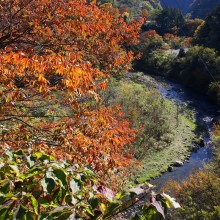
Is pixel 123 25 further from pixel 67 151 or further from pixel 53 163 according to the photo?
pixel 53 163

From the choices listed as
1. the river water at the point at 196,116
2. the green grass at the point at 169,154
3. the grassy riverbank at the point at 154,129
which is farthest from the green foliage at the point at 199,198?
the grassy riverbank at the point at 154,129

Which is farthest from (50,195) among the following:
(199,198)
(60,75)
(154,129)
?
(154,129)

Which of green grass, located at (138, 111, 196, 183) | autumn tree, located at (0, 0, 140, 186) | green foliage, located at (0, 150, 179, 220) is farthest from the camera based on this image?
green grass, located at (138, 111, 196, 183)

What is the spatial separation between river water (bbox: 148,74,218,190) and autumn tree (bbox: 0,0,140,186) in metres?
14.4

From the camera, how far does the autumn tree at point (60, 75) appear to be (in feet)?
18.6

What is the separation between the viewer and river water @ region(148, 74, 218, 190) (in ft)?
82.6

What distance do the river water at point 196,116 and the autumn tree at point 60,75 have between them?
1440 cm

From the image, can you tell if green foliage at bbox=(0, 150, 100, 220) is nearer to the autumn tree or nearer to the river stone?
the autumn tree

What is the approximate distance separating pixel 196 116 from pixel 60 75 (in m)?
32.4

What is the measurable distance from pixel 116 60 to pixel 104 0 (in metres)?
89.1

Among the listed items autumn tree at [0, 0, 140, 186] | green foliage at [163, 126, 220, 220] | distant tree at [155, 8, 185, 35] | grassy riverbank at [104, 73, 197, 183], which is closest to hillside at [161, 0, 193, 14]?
distant tree at [155, 8, 185, 35]

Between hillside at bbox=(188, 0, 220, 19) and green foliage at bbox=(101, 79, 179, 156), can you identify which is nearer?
green foliage at bbox=(101, 79, 179, 156)

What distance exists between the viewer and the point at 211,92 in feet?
142

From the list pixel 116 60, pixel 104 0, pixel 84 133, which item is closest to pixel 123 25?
pixel 116 60
